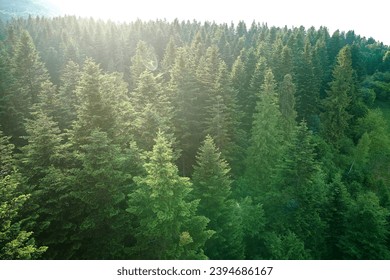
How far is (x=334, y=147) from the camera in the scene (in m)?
50.0

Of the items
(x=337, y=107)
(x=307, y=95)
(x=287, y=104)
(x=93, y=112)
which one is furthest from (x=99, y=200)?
(x=307, y=95)

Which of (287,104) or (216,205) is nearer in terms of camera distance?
(216,205)

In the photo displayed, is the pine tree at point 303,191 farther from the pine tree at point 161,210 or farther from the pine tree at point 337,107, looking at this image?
the pine tree at point 337,107

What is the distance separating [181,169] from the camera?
35406 mm

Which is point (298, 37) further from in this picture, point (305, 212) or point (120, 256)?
point (120, 256)

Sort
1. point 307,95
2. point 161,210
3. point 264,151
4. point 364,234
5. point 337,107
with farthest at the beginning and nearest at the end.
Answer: point 307,95 < point 337,107 < point 264,151 < point 364,234 < point 161,210

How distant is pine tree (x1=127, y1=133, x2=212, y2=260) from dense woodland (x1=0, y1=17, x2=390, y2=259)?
0.08 m

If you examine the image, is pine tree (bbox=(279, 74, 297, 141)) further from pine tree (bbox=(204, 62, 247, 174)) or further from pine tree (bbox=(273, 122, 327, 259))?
pine tree (bbox=(273, 122, 327, 259))

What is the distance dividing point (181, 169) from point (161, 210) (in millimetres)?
18275

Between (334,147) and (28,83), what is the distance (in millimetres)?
43223

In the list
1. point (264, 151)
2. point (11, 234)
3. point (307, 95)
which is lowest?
point (11, 234)

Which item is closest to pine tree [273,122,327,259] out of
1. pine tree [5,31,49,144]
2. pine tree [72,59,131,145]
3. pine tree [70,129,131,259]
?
pine tree [72,59,131,145]

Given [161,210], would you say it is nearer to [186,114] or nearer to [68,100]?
[186,114]
